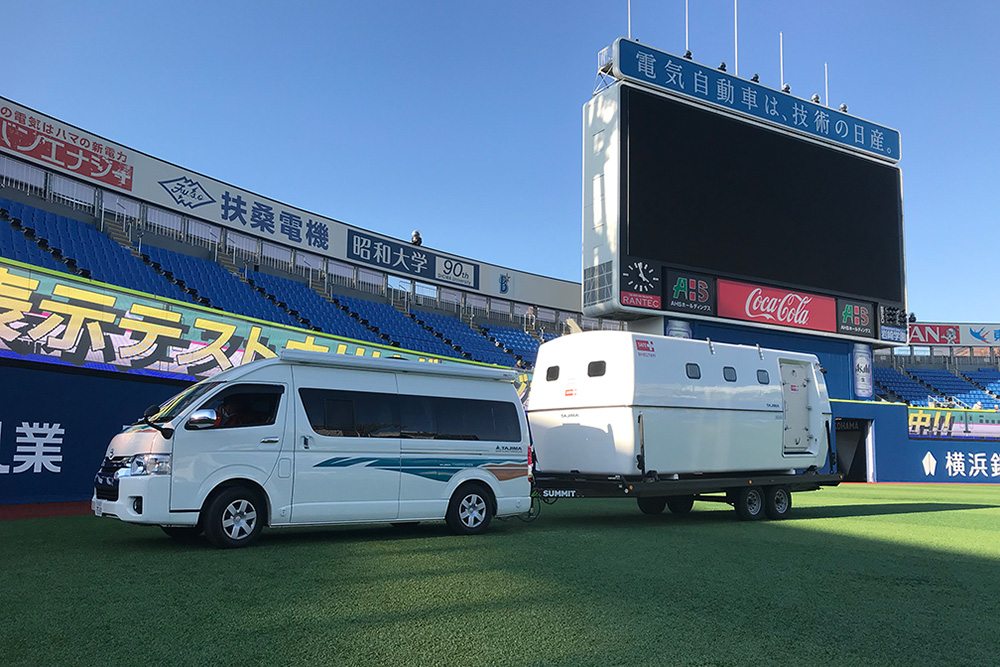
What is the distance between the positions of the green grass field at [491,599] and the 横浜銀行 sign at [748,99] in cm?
2332

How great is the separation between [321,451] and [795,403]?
1009 cm

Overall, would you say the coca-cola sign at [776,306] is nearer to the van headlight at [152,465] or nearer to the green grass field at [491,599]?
the green grass field at [491,599]

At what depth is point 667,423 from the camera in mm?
12664

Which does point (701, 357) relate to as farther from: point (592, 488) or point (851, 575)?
point (851, 575)

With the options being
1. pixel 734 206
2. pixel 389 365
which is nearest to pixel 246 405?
pixel 389 365

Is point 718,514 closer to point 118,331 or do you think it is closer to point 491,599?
point 491,599

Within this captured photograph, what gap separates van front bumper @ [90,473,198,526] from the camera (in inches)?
339

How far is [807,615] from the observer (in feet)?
19.7

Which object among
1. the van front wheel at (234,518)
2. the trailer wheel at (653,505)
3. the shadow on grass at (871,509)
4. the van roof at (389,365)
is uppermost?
the van roof at (389,365)

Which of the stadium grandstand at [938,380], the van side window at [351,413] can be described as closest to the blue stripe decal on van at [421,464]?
the van side window at [351,413]

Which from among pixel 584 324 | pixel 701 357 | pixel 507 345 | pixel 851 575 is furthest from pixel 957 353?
pixel 851 575

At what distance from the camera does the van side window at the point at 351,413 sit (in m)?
9.94

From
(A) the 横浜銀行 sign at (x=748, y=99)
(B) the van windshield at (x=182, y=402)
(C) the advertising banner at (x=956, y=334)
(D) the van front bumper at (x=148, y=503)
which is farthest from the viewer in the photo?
(C) the advertising banner at (x=956, y=334)

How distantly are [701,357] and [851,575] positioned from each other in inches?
231
